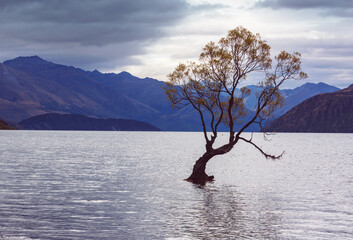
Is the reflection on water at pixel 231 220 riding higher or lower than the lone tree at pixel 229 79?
lower

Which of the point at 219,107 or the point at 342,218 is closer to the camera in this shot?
the point at 342,218

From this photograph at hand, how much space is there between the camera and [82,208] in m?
41.8

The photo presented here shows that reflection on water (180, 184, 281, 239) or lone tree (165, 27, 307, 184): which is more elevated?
lone tree (165, 27, 307, 184)

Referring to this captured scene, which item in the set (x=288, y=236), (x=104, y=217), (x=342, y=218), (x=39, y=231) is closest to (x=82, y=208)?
(x=104, y=217)

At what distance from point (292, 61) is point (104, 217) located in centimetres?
3401

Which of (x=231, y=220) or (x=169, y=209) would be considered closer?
(x=231, y=220)

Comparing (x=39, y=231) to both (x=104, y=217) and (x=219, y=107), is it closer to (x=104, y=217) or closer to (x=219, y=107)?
(x=104, y=217)

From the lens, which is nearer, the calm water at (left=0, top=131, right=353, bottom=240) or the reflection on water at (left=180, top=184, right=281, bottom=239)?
the reflection on water at (left=180, top=184, right=281, bottom=239)

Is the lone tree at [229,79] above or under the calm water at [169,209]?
above

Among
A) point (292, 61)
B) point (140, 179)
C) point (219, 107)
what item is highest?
point (292, 61)

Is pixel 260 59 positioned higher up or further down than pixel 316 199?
higher up

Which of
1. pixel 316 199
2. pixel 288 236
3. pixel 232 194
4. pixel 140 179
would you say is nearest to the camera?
pixel 288 236

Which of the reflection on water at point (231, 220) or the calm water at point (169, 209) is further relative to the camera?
the calm water at point (169, 209)

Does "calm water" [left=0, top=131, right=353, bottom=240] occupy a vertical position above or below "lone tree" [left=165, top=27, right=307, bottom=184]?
below
